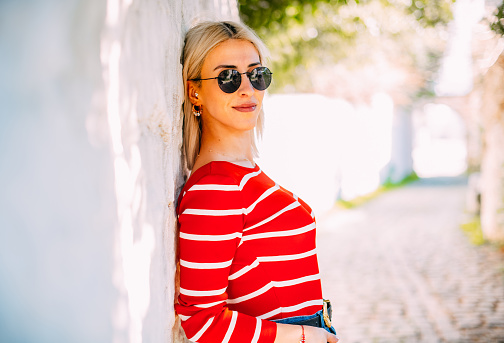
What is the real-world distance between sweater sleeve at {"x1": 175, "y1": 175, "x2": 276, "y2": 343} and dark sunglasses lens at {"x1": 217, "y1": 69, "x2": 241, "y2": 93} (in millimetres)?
418

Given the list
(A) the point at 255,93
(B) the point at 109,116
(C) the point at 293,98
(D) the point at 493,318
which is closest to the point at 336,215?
(C) the point at 293,98

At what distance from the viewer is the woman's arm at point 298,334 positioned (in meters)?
1.79

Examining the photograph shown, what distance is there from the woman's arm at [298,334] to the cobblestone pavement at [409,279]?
3436 millimetres

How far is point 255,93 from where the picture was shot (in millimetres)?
2061

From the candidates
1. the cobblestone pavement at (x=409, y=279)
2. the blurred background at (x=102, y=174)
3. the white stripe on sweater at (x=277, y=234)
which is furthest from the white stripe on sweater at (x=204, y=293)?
the cobblestone pavement at (x=409, y=279)

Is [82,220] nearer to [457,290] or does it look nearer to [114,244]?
[114,244]

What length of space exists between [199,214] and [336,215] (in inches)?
465

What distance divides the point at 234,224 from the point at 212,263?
0.51 feet

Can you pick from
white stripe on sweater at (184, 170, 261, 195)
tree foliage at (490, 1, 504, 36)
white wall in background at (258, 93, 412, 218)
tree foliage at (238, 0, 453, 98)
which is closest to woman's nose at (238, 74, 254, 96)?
white stripe on sweater at (184, 170, 261, 195)

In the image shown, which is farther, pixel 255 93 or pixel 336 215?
pixel 336 215

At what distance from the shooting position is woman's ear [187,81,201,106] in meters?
2.08

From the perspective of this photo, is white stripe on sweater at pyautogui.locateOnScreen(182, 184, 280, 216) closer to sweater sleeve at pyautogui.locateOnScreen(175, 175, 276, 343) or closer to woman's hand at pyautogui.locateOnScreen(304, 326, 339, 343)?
sweater sleeve at pyautogui.locateOnScreen(175, 175, 276, 343)

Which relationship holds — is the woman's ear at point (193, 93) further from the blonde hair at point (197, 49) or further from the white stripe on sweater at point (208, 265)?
the white stripe on sweater at point (208, 265)

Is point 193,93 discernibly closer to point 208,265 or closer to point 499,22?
point 208,265
